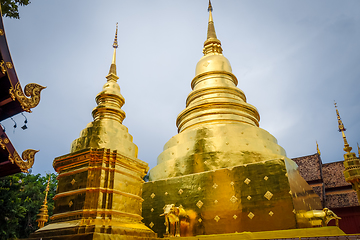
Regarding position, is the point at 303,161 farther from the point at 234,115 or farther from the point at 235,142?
the point at 235,142

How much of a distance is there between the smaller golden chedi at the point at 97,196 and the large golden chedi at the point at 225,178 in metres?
2.14

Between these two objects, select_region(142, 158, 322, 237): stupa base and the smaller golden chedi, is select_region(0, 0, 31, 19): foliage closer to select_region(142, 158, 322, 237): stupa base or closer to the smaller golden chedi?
the smaller golden chedi

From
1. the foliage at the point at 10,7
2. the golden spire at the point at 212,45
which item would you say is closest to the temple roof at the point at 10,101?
the foliage at the point at 10,7

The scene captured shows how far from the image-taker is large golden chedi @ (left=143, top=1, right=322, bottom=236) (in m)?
5.76

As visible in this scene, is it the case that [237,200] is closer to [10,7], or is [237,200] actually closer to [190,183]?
[190,183]

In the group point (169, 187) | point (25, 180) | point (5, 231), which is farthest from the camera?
point (25, 180)

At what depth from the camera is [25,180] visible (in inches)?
781

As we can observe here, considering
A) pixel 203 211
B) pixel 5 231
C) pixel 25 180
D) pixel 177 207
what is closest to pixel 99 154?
pixel 177 207

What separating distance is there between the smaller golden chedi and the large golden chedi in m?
2.14

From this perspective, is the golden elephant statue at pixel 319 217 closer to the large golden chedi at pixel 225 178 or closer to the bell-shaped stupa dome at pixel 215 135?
the large golden chedi at pixel 225 178

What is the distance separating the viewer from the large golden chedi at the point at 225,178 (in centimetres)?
576

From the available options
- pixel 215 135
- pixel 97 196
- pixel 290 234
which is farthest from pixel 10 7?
pixel 290 234

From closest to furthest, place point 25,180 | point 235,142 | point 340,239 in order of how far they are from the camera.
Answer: point 340,239
point 235,142
point 25,180

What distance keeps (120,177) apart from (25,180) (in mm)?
18779
